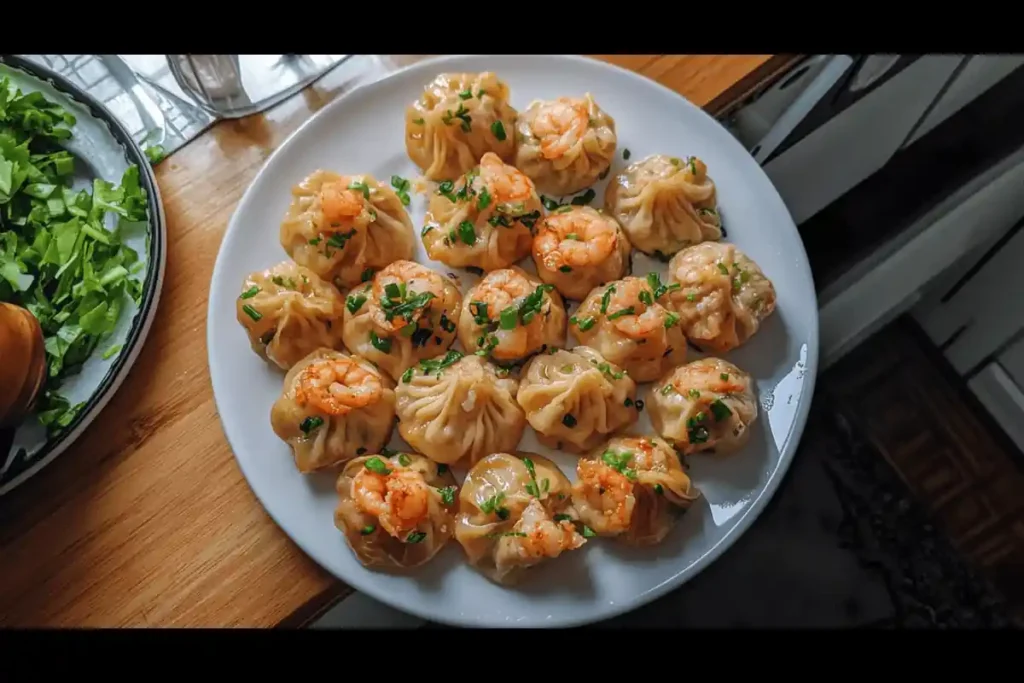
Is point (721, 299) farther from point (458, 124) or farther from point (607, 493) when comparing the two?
point (458, 124)

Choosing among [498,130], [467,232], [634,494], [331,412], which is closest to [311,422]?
[331,412]

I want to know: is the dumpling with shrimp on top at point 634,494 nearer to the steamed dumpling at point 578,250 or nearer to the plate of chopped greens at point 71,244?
the steamed dumpling at point 578,250

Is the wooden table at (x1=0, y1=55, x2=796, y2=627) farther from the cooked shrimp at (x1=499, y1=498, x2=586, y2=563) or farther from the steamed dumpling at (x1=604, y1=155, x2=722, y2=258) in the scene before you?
the steamed dumpling at (x1=604, y1=155, x2=722, y2=258)

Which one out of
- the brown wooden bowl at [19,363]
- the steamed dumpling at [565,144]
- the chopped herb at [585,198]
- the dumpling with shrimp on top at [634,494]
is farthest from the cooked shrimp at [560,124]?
the brown wooden bowl at [19,363]

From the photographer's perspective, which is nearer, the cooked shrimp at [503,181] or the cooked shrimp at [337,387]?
the cooked shrimp at [337,387]

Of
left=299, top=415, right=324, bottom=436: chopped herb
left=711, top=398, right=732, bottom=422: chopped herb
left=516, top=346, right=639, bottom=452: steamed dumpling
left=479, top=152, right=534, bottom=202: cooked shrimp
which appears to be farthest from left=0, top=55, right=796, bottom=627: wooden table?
left=711, top=398, right=732, bottom=422: chopped herb
